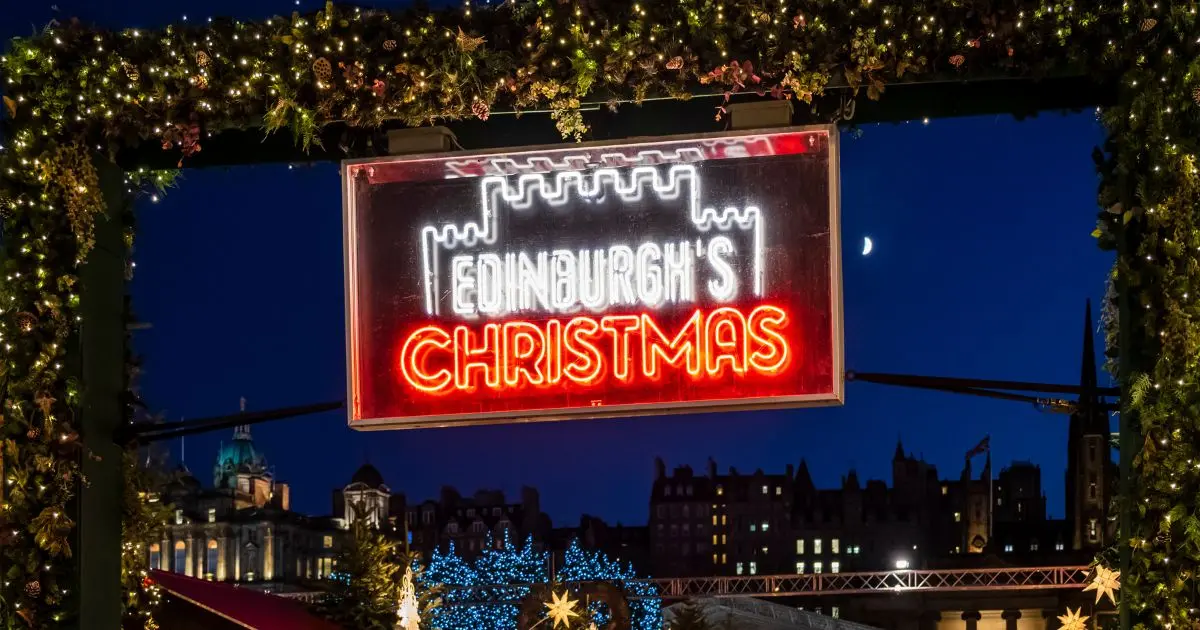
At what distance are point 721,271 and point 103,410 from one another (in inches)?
133

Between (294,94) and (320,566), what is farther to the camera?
(320,566)

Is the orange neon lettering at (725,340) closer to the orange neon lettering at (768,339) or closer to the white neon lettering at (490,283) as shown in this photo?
the orange neon lettering at (768,339)

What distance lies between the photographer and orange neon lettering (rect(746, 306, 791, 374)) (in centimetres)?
664

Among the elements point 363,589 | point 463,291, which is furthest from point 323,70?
point 363,589

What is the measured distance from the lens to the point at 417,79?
6.76 metres

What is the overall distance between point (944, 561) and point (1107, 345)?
100 m

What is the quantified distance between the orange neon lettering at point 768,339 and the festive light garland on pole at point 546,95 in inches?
42.9

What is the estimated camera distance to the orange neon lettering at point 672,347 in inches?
265

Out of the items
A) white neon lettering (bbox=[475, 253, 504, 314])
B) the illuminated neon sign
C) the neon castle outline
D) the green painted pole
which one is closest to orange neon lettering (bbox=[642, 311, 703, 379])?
the illuminated neon sign

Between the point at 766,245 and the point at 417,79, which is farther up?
the point at 417,79

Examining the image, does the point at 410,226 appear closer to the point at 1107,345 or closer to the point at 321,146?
the point at 321,146

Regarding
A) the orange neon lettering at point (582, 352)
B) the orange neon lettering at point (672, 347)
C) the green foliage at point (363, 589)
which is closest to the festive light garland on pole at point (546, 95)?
the orange neon lettering at point (582, 352)

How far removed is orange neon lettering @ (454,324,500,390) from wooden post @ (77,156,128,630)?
1.96 metres

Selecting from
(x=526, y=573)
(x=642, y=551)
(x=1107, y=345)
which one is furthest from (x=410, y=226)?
(x=642, y=551)
